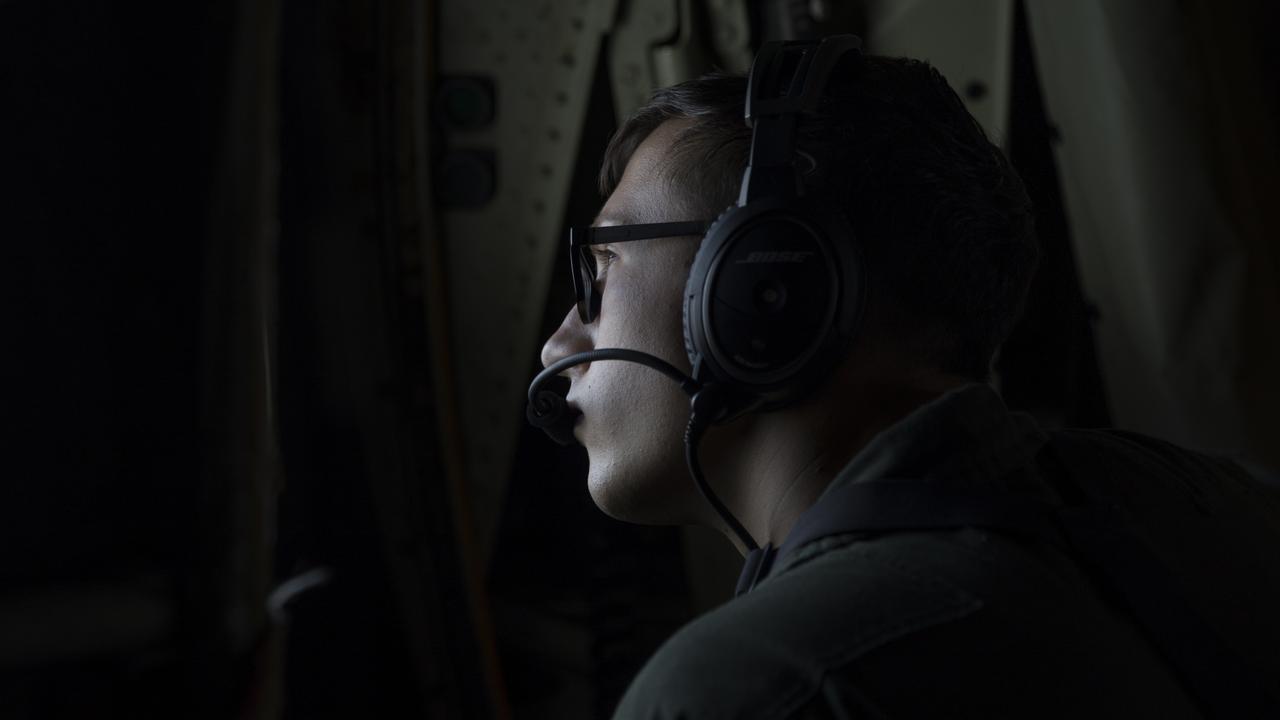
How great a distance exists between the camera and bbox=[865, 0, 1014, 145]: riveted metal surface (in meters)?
1.97

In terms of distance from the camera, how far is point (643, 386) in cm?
96

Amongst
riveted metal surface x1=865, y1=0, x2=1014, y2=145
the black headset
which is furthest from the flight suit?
riveted metal surface x1=865, y1=0, x2=1014, y2=145

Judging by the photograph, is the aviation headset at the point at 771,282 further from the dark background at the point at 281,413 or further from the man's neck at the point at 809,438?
the dark background at the point at 281,413

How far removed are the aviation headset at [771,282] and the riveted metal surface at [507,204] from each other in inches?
57.2

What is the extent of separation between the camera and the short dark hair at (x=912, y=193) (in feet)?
2.97

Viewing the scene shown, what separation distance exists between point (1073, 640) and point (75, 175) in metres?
0.96

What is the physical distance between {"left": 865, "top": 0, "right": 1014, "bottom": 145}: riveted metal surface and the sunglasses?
3.76 ft

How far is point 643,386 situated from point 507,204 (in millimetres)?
1422

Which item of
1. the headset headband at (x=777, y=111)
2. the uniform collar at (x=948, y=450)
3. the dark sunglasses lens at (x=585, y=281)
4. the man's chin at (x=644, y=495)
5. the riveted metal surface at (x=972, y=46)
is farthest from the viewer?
the riveted metal surface at (x=972, y=46)

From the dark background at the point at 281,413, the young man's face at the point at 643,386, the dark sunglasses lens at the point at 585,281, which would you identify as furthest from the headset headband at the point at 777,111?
the dark background at the point at 281,413

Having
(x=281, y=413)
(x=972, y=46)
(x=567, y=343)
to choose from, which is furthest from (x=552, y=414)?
(x=281, y=413)

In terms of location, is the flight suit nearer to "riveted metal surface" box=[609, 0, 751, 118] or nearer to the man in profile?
the man in profile

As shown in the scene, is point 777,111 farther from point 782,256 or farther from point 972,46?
point 972,46

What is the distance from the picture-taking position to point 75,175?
3.59 feet
